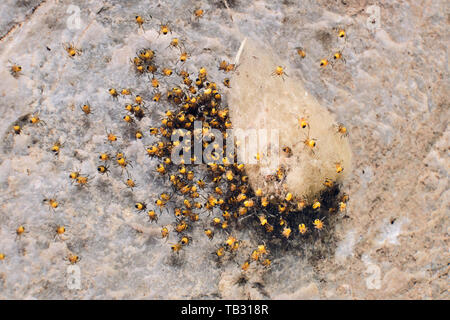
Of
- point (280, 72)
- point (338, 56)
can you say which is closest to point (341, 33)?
point (338, 56)

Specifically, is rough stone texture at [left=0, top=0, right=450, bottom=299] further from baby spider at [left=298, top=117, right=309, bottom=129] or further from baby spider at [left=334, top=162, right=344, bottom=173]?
baby spider at [left=298, top=117, right=309, bottom=129]

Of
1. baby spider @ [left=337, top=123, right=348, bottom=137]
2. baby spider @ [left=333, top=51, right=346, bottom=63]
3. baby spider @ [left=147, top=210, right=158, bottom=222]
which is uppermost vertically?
baby spider @ [left=333, top=51, right=346, bottom=63]

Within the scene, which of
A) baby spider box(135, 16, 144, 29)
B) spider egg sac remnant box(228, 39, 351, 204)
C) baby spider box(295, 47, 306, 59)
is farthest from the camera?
baby spider box(295, 47, 306, 59)

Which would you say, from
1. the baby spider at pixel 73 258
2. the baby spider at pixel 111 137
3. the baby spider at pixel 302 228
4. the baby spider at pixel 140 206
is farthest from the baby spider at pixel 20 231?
the baby spider at pixel 302 228

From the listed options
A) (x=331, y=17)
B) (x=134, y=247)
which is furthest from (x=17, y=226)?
(x=331, y=17)

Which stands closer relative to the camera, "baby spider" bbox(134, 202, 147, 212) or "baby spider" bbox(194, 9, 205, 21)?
"baby spider" bbox(134, 202, 147, 212)

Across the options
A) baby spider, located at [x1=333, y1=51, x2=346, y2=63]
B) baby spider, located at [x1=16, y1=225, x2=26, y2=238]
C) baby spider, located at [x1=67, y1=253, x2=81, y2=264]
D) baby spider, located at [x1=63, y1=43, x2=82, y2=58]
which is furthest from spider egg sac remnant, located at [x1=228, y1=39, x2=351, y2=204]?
baby spider, located at [x1=16, y1=225, x2=26, y2=238]
